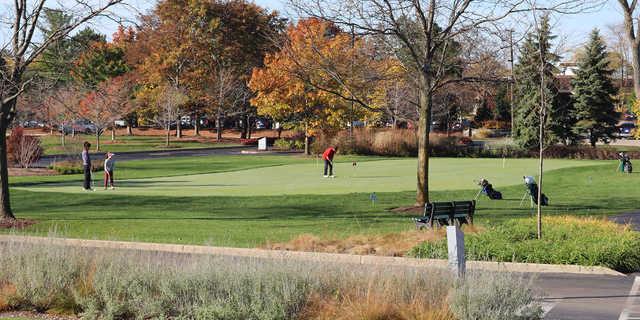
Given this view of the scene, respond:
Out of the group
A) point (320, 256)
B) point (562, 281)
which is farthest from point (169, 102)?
point (562, 281)

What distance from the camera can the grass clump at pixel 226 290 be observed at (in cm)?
903

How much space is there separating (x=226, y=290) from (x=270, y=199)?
1889 cm

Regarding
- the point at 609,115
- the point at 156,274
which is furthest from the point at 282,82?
the point at 156,274

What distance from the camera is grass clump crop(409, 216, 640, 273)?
14.1m

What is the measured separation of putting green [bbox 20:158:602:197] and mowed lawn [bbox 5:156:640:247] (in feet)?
0.14

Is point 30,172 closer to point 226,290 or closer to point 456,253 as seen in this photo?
point 226,290

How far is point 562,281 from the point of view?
43.1ft

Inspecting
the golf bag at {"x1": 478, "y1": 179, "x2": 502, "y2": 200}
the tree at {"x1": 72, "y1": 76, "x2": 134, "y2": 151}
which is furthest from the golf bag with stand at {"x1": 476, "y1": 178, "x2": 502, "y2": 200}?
the tree at {"x1": 72, "y1": 76, "x2": 134, "y2": 151}

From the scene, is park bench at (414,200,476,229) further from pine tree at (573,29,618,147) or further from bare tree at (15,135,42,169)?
pine tree at (573,29,618,147)

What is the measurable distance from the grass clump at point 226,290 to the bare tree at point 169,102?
6300 centimetres

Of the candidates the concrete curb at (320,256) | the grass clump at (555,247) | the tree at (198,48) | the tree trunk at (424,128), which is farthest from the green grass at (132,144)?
the grass clump at (555,247)

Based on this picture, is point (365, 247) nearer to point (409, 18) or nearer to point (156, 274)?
point (156, 274)

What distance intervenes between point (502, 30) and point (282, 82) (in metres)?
41.6

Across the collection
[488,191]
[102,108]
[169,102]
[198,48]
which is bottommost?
[488,191]
